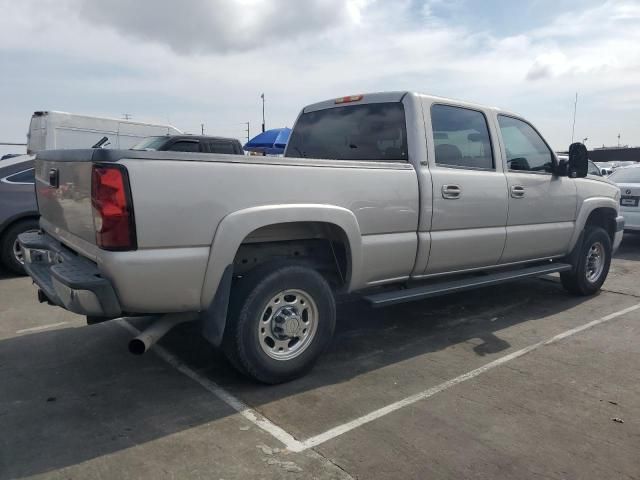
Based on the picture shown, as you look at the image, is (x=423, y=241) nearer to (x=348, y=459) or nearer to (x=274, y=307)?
(x=274, y=307)

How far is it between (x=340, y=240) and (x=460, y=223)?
122 centimetres

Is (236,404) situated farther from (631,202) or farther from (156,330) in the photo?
(631,202)

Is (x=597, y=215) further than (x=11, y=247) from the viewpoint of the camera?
No

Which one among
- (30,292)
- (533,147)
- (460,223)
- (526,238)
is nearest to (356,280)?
(460,223)

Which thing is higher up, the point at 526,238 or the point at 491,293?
the point at 526,238

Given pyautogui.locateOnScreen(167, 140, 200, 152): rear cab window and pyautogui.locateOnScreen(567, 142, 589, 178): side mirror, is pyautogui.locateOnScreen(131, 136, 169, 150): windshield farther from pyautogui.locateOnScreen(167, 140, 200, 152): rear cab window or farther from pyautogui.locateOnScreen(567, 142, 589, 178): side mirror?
pyautogui.locateOnScreen(567, 142, 589, 178): side mirror

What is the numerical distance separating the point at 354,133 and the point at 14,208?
15.8 feet

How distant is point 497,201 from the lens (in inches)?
187

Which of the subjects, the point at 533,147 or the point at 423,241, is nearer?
the point at 423,241

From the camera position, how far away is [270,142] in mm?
14023

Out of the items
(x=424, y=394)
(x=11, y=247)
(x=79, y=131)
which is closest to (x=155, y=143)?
(x=79, y=131)

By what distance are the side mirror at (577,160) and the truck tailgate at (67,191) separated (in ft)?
15.3

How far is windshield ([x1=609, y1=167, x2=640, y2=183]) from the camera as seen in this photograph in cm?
989

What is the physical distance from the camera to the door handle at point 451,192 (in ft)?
14.0
